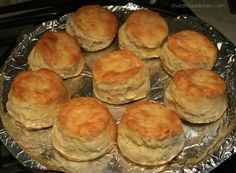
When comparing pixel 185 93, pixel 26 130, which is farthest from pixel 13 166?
pixel 185 93

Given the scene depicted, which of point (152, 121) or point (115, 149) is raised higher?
point (152, 121)

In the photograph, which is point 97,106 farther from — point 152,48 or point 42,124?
point 152,48

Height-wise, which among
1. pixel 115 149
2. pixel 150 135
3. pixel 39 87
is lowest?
pixel 115 149

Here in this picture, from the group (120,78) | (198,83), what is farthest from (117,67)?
(198,83)

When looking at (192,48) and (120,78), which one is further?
(192,48)

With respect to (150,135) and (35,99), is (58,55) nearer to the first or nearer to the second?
(35,99)

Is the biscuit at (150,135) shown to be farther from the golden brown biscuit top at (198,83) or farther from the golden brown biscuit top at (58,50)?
the golden brown biscuit top at (58,50)
